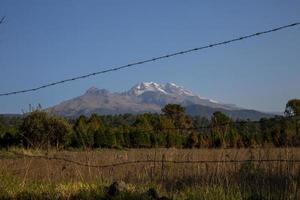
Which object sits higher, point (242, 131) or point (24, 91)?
point (24, 91)

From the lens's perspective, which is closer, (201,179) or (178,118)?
(201,179)

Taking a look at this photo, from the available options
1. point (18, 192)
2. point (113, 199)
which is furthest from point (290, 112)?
point (18, 192)

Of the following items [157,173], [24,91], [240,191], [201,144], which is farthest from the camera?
[24,91]

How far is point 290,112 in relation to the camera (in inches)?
325

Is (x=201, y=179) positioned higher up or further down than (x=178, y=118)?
further down

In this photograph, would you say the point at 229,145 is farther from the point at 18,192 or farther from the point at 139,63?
the point at 18,192

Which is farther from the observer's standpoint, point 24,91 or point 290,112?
point 24,91

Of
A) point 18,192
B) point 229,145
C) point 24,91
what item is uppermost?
point 24,91

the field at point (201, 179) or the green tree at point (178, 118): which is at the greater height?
the green tree at point (178, 118)

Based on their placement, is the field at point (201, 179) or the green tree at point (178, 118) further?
the green tree at point (178, 118)

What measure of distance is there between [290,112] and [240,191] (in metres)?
1.21

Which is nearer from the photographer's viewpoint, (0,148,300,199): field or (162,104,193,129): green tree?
(0,148,300,199): field

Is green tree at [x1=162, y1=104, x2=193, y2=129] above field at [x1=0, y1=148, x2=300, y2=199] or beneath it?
above

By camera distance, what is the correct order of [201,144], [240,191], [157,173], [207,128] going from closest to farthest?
[240,191]
[207,128]
[201,144]
[157,173]
